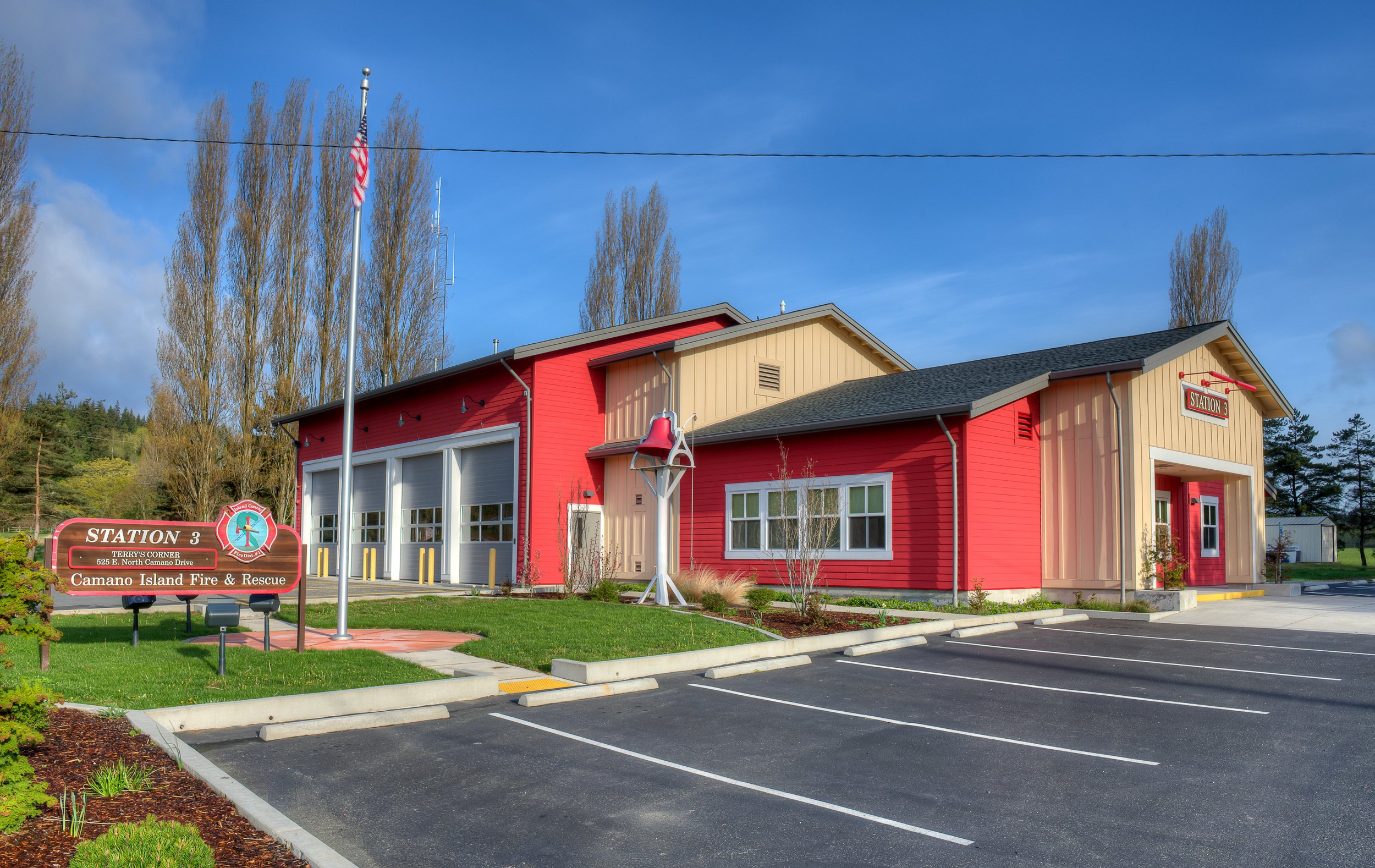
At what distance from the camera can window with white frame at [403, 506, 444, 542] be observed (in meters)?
25.5

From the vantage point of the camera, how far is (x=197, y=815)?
16.6 feet

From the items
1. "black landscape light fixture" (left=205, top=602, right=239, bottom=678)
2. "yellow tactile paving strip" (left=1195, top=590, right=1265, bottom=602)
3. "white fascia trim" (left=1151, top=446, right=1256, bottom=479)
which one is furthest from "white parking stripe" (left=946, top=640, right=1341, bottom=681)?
"black landscape light fixture" (left=205, top=602, right=239, bottom=678)

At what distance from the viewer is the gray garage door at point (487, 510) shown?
2280 centimetres

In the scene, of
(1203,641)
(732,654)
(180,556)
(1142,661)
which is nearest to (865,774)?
(732,654)

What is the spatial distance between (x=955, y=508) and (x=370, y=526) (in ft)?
62.6

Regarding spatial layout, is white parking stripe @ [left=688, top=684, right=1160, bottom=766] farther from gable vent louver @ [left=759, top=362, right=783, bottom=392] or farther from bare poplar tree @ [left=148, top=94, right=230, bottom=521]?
bare poplar tree @ [left=148, top=94, right=230, bottom=521]

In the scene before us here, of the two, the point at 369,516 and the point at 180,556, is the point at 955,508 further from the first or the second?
the point at 369,516

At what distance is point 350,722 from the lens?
25.2ft

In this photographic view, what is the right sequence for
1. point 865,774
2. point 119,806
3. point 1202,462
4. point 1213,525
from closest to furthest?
point 119,806 < point 865,774 < point 1202,462 < point 1213,525

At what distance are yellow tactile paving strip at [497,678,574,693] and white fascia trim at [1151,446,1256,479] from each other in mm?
13395

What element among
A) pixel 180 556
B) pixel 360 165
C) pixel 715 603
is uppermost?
pixel 360 165

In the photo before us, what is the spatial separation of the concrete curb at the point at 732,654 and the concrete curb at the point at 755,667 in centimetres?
24

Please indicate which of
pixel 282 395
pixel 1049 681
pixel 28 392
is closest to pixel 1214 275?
pixel 1049 681

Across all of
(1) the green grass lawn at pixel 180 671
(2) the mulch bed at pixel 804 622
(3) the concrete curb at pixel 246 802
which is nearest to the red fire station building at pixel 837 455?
(2) the mulch bed at pixel 804 622
